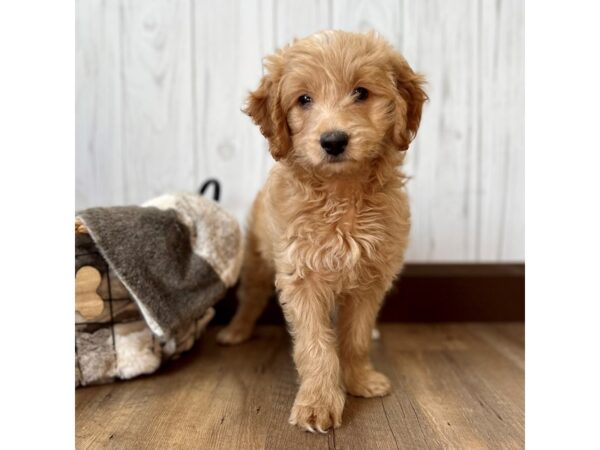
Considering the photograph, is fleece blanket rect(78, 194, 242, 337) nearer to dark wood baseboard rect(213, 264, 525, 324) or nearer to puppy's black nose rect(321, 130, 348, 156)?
dark wood baseboard rect(213, 264, 525, 324)

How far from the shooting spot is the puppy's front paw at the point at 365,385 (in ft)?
6.12

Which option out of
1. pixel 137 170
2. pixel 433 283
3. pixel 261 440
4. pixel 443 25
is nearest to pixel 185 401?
pixel 261 440

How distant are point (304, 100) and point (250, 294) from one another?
1121 millimetres

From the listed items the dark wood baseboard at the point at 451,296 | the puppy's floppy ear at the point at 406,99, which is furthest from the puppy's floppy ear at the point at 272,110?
the dark wood baseboard at the point at 451,296

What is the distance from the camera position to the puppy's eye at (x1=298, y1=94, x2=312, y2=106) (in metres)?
1.69

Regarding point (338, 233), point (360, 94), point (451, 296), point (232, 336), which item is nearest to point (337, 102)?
point (360, 94)

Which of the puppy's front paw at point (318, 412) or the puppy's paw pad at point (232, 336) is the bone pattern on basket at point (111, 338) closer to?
the puppy's paw pad at point (232, 336)

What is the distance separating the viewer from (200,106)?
268 cm

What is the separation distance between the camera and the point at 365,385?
1870 millimetres

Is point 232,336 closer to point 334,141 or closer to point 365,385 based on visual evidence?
point 365,385

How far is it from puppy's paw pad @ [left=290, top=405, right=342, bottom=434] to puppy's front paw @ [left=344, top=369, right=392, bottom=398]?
24cm

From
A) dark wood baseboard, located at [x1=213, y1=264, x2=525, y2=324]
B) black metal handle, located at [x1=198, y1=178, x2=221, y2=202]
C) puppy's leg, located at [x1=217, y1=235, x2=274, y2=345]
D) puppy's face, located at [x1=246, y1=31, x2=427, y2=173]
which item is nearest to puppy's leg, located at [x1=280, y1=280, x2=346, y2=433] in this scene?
puppy's face, located at [x1=246, y1=31, x2=427, y2=173]
